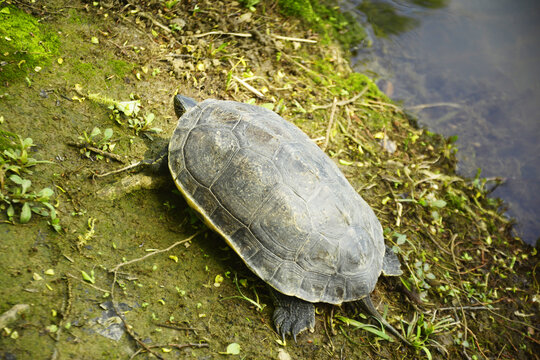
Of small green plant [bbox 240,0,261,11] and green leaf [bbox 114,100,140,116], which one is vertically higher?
small green plant [bbox 240,0,261,11]

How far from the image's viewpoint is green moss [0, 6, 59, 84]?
3.44 m

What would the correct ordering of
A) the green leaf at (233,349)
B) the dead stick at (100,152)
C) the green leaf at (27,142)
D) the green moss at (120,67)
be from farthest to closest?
the green moss at (120,67) → the dead stick at (100,152) → the green leaf at (27,142) → the green leaf at (233,349)

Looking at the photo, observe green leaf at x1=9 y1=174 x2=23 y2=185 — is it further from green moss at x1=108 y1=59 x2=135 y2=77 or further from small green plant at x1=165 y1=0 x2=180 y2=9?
small green plant at x1=165 y1=0 x2=180 y2=9

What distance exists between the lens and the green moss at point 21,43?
135 inches

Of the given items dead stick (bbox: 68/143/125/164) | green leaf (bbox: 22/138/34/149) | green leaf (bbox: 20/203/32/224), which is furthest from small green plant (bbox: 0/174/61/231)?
dead stick (bbox: 68/143/125/164)

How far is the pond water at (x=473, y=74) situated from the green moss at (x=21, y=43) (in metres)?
4.48

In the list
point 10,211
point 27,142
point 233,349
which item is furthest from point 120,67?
point 233,349

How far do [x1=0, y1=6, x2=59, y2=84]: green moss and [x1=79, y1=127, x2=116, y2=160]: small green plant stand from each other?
906 millimetres

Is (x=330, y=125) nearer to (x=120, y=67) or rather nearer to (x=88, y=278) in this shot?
(x=120, y=67)

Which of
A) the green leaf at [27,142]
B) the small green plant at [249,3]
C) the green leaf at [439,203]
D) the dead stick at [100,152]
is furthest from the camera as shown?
the small green plant at [249,3]

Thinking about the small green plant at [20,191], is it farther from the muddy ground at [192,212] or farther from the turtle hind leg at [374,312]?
the turtle hind leg at [374,312]

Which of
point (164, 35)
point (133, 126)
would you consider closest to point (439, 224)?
point (133, 126)

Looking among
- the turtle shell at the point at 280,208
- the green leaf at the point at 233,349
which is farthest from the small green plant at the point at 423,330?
the green leaf at the point at 233,349

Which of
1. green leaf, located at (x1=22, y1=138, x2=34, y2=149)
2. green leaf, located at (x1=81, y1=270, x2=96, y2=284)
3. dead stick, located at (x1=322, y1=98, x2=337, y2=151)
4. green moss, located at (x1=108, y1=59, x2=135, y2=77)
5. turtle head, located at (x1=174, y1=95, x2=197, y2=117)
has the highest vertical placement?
green moss, located at (x1=108, y1=59, x2=135, y2=77)
